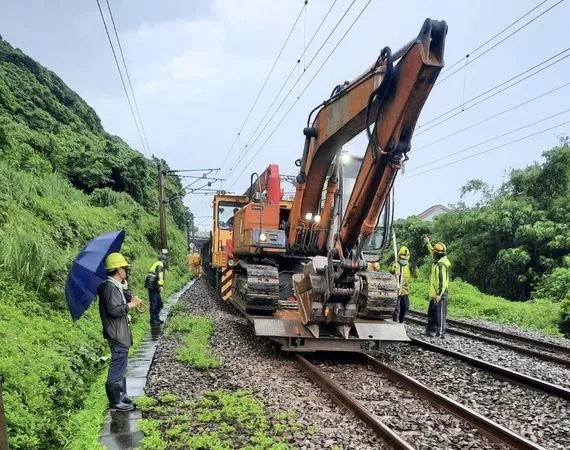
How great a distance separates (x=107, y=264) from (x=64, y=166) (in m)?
18.0

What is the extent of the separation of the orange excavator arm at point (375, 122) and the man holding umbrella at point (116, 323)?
Answer: 339 centimetres

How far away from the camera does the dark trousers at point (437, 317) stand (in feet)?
33.3

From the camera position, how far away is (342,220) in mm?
7441

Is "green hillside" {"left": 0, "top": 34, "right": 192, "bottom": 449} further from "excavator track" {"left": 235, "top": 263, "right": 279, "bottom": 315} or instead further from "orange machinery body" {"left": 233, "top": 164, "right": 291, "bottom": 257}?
"orange machinery body" {"left": 233, "top": 164, "right": 291, "bottom": 257}

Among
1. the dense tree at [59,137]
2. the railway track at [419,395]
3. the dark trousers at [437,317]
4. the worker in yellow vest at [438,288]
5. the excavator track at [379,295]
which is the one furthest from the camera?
the dense tree at [59,137]

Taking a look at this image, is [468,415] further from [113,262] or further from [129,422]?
[113,262]

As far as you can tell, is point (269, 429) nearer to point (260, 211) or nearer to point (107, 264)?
point (107, 264)

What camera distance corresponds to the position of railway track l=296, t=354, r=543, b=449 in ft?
14.6

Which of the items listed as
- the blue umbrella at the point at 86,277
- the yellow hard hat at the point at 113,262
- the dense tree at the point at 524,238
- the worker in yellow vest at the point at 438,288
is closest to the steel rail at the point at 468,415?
the worker in yellow vest at the point at 438,288

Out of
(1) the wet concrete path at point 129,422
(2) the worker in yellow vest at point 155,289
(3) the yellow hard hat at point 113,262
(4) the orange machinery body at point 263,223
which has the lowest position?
(1) the wet concrete path at point 129,422

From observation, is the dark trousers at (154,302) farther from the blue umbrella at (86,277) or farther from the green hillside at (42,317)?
the blue umbrella at (86,277)

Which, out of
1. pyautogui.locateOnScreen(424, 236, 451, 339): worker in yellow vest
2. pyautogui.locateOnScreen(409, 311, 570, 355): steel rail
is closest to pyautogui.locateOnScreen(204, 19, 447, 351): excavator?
pyautogui.locateOnScreen(424, 236, 451, 339): worker in yellow vest

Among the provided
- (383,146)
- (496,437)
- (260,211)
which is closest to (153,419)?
(496,437)

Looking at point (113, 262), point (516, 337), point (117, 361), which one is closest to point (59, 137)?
point (113, 262)
